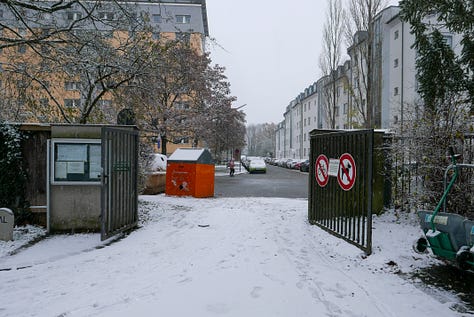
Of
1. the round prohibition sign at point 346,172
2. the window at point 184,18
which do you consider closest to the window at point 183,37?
the round prohibition sign at point 346,172

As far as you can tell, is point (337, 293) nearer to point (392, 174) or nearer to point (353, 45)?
point (392, 174)

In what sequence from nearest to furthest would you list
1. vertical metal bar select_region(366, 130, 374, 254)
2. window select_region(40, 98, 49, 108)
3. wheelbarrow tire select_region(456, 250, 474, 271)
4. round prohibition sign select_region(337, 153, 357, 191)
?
wheelbarrow tire select_region(456, 250, 474, 271) < vertical metal bar select_region(366, 130, 374, 254) < round prohibition sign select_region(337, 153, 357, 191) < window select_region(40, 98, 49, 108)

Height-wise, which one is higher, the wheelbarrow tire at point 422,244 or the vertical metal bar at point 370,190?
the vertical metal bar at point 370,190

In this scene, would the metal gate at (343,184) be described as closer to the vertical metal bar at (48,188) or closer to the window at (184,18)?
the vertical metal bar at (48,188)

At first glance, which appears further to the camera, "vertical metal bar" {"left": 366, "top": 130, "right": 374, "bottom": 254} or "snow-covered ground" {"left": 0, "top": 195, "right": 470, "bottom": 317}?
"vertical metal bar" {"left": 366, "top": 130, "right": 374, "bottom": 254}

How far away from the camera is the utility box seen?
1252 centimetres

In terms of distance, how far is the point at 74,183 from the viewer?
23.4 ft

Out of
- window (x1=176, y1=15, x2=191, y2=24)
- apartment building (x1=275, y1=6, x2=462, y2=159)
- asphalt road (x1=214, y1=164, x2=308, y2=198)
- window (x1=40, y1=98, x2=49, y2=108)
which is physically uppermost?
window (x1=176, y1=15, x2=191, y2=24)

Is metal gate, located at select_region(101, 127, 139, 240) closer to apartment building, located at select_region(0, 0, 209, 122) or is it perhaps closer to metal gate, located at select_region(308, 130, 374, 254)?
apartment building, located at select_region(0, 0, 209, 122)

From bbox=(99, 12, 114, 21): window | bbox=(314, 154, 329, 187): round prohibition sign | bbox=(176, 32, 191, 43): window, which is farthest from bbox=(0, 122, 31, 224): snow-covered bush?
bbox=(314, 154, 329, 187): round prohibition sign

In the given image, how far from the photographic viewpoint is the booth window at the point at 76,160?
280 inches

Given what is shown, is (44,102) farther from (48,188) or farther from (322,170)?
(322,170)

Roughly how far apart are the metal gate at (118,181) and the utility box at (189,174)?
4987mm

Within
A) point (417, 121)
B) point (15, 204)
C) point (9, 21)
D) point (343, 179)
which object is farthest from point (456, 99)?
point (9, 21)
